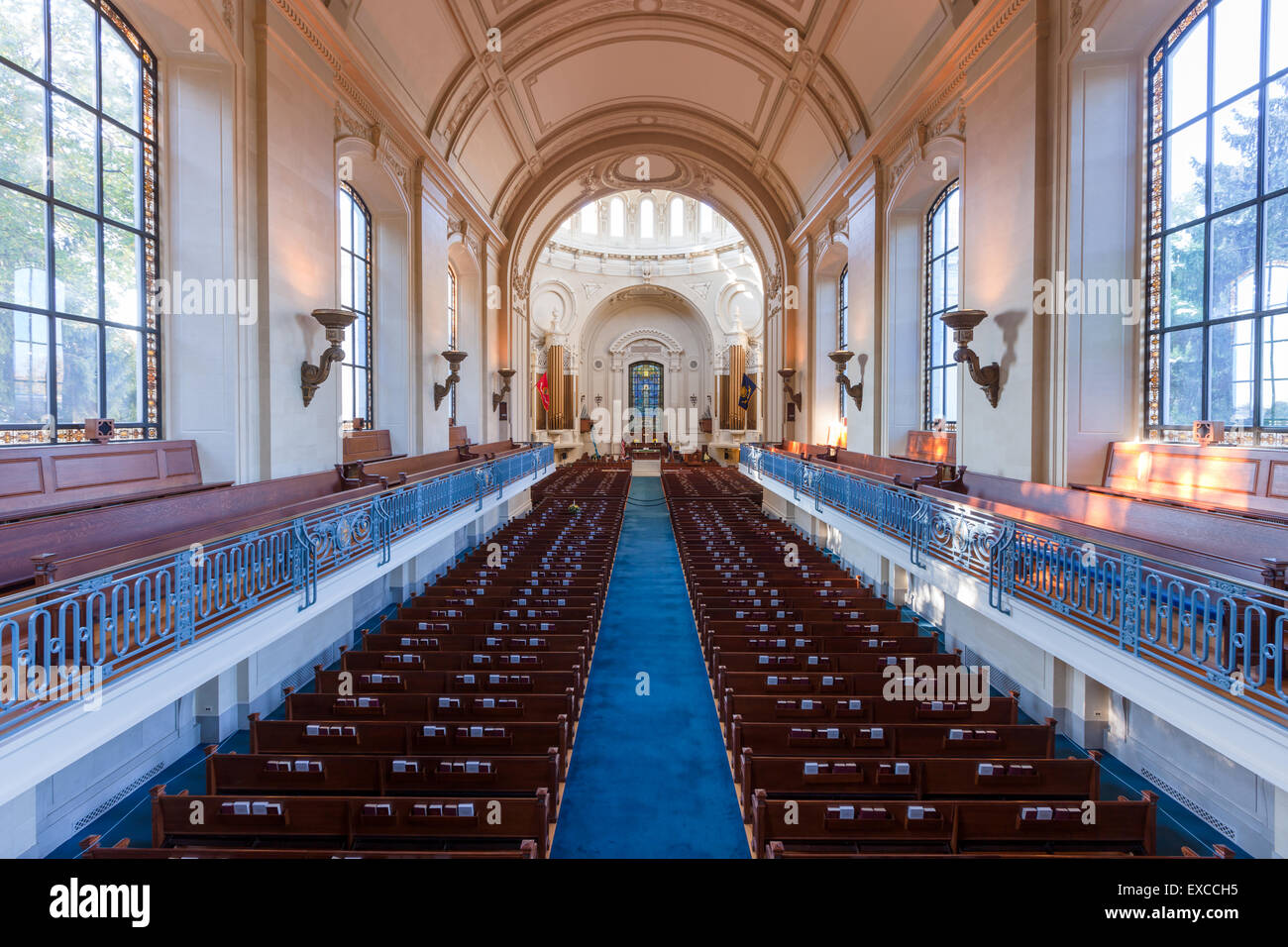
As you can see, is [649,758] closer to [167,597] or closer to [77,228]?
[167,597]

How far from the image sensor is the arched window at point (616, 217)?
3075 cm

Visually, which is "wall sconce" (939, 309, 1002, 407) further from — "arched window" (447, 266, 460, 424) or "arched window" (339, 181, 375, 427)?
"arched window" (447, 266, 460, 424)

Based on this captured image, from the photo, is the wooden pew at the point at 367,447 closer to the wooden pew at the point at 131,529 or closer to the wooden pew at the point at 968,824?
the wooden pew at the point at 131,529

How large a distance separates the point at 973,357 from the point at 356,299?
994 centimetres

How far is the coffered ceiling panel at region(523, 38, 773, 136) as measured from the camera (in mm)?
13898

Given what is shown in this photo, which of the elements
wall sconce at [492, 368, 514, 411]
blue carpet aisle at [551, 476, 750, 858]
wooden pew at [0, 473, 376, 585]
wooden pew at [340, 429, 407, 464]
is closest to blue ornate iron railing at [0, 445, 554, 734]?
wooden pew at [0, 473, 376, 585]

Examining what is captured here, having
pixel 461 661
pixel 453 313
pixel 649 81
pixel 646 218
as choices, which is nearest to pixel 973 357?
pixel 461 661

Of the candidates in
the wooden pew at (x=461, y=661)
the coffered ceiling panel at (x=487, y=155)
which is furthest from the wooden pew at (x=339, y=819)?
the coffered ceiling panel at (x=487, y=155)

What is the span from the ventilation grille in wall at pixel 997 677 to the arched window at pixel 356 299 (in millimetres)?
10388

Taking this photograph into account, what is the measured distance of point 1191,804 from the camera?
5.24 m

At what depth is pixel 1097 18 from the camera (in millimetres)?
6508

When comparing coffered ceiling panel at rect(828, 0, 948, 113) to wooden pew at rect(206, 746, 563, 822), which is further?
coffered ceiling panel at rect(828, 0, 948, 113)

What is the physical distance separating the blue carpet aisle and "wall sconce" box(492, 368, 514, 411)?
897 cm

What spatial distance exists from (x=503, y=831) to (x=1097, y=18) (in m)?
9.36
